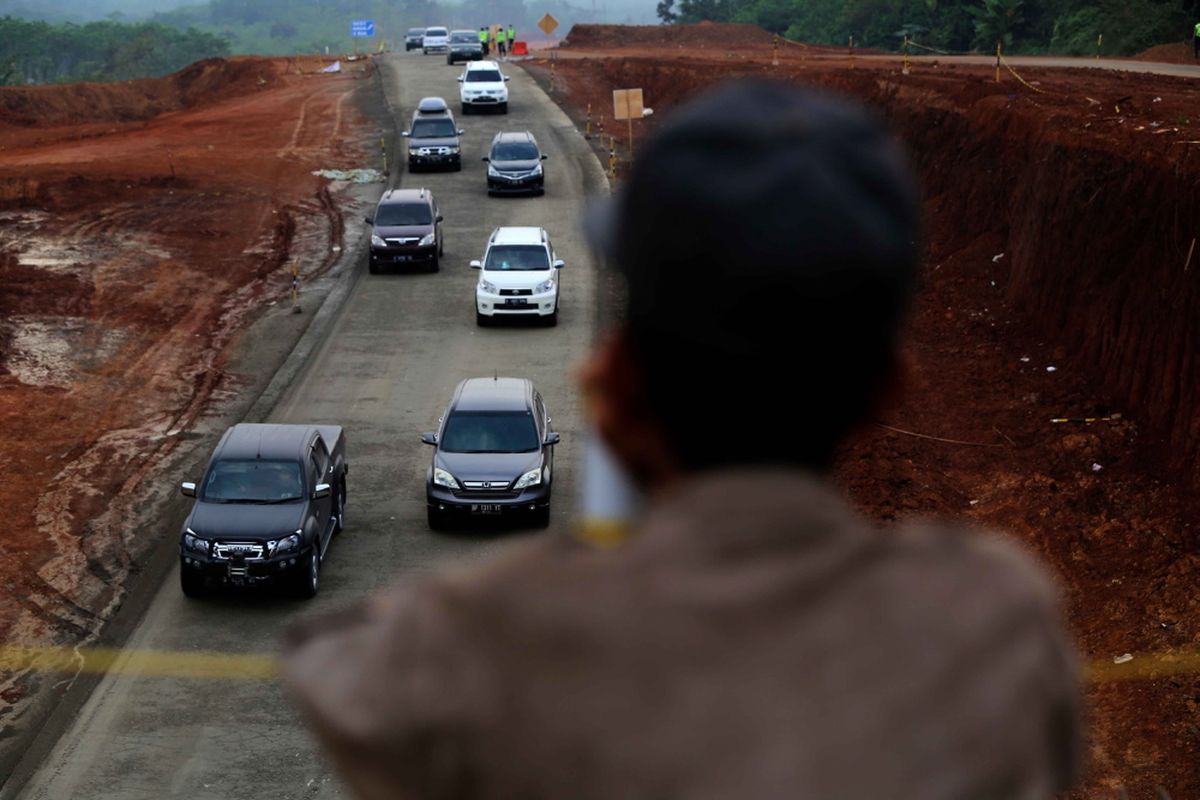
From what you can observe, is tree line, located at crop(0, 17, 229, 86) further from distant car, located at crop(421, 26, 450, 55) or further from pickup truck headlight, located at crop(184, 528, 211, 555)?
pickup truck headlight, located at crop(184, 528, 211, 555)

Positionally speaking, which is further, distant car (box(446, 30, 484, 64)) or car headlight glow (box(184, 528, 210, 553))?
distant car (box(446, 30, 484, 64))

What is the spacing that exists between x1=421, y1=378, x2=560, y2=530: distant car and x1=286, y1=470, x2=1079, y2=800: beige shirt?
2087cm

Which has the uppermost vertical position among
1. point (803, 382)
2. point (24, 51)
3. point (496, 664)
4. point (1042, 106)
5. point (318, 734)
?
point (803, 382)

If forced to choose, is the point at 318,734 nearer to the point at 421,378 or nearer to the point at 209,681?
the point at 209,681

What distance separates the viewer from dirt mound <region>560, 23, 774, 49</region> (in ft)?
303

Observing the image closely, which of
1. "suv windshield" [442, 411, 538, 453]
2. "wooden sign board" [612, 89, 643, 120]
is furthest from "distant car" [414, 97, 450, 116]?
"suv windshield" [442, 411, 538, 453]

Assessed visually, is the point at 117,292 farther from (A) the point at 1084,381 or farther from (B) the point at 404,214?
(A) the point at 1084,381

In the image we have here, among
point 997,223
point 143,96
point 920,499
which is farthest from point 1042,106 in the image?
point 143,96

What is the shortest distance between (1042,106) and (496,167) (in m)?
18.8

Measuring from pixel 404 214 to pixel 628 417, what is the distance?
3808 cm

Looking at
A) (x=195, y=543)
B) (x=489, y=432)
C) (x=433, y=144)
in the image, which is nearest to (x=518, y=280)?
(x=489, y=432)

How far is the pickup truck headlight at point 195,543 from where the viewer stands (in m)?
20.0

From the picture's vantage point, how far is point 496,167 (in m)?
46.9

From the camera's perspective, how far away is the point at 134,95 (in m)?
81.6
